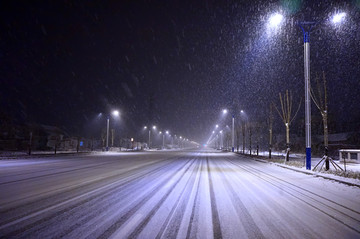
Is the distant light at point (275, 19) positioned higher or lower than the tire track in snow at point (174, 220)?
higher

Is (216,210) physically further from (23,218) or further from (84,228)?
(23,218)

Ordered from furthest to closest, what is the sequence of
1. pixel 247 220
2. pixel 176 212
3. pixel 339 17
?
pixel 339 17
pixel 176 212
pixel 247 220

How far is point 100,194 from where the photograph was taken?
8.80m

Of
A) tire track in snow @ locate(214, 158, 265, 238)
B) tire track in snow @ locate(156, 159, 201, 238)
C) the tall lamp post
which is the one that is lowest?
tire track in snow @ locate(156, 159, 201, 238)

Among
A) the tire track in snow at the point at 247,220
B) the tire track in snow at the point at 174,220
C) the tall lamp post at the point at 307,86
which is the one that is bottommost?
the tire track in snow at the point at 174,220

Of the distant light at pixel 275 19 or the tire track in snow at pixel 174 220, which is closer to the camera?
the tire track in snow at pixel 174 220

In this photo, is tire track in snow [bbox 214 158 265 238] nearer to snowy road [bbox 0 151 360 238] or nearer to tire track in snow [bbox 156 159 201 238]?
snowy road [bbox 0 151 360 238]

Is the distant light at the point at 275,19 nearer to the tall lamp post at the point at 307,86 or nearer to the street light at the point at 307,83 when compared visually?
the street light at the point at 307,83

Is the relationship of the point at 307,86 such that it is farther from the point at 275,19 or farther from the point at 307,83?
the point at 275,19

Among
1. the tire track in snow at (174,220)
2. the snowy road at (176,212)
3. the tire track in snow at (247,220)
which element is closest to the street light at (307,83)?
the snowy road at (176,212)

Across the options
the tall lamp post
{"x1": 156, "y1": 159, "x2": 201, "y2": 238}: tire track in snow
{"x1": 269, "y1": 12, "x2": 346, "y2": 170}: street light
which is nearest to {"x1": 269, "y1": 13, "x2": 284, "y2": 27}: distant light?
{"x1": 269, "y1": 12, "x2": 346, "y2": 170}: street light

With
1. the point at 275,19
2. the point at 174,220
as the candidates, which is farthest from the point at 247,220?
the point at 275,19

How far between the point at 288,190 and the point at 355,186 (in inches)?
133

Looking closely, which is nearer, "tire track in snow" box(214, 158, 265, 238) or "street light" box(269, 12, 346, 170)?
"tire track in snow" box(214, 158, 265, 238)
